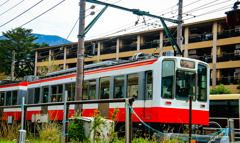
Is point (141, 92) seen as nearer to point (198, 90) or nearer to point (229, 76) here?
point (198, 90)

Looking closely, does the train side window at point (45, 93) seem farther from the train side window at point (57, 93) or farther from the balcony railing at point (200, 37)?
the balcony railing at point (200, 37)

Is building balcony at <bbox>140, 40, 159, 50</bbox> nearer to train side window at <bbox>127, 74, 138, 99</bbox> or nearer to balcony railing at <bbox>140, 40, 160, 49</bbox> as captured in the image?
balcony railing at <bbox>140, 40, 160, 49</bbox>

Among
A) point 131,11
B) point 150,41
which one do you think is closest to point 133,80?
point 131,11

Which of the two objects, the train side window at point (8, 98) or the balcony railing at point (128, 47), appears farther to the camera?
the balcony railing at point (128, 47)

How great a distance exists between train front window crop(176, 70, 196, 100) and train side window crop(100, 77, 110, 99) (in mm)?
3408

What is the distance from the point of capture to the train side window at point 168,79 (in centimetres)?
1198

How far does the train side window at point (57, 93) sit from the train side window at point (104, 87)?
3.82 meters

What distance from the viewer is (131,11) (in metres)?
15.4

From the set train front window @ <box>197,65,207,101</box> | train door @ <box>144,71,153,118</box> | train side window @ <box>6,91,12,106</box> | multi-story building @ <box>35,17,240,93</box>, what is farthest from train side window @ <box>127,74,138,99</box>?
multi-story building @ <box>35,17,240,93</box>

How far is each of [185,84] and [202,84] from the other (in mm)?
1138

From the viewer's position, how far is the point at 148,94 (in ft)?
39.8

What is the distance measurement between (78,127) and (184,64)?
574 centimetres

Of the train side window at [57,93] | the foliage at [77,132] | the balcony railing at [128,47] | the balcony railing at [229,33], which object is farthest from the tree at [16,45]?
the foliage at [77,132]

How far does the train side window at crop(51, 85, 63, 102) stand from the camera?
17.6 m
